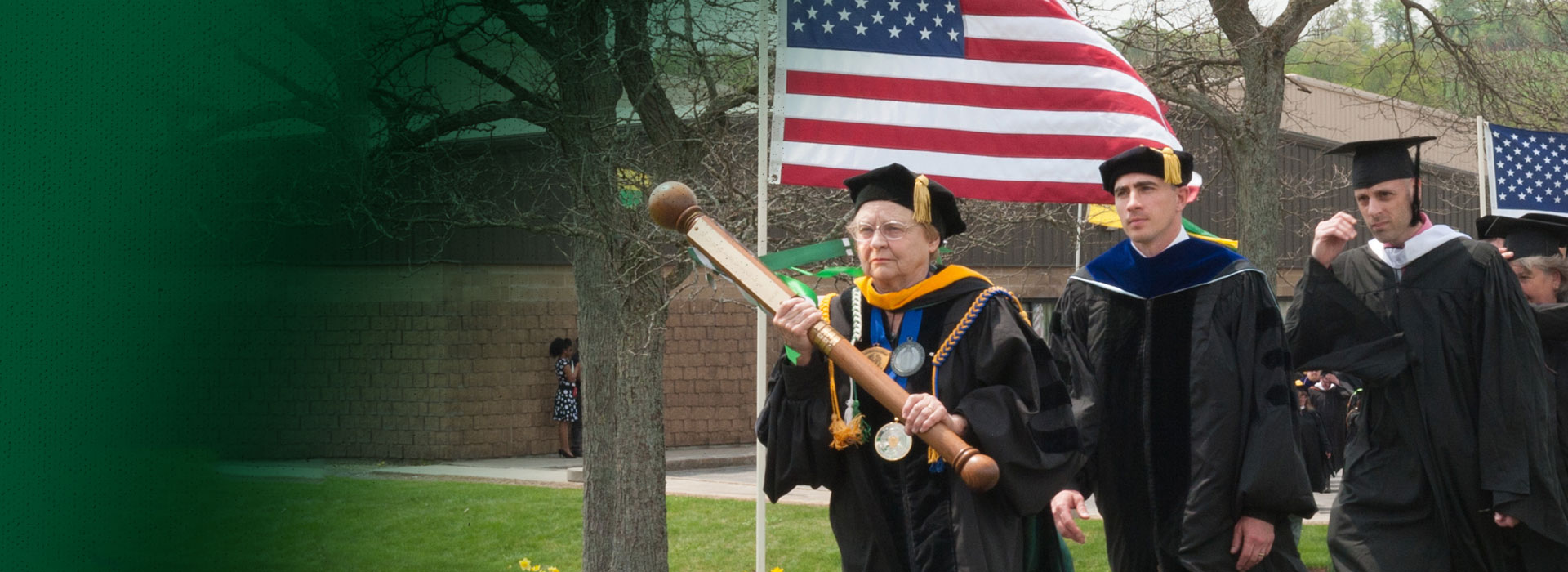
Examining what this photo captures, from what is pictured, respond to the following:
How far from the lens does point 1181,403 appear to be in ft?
14.8

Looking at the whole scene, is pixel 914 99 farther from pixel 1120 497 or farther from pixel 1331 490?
pixel 1331 490

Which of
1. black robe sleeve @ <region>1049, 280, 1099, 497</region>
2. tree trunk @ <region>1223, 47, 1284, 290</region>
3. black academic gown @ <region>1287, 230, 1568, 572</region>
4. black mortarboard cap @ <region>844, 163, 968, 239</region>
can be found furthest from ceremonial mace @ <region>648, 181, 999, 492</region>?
tree trunk @ <region>1223, 47, 1284, 290</region>

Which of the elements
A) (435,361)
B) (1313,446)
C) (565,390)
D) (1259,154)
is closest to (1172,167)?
(1313,446)

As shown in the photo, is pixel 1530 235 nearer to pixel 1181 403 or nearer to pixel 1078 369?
pixel 1181 403

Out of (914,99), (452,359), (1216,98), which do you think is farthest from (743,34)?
(452,359)

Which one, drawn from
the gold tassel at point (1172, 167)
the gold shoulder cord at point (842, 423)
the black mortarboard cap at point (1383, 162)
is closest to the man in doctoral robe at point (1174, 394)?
the gold tassel at point (1172, 167)

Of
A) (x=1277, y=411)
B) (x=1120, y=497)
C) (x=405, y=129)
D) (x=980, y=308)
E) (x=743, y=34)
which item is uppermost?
(x=743, y=34)

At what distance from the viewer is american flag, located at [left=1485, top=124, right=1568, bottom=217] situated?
9.32m

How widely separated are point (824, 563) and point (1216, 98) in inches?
233

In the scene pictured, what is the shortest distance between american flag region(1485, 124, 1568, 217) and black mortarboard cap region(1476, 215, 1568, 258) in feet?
8.98

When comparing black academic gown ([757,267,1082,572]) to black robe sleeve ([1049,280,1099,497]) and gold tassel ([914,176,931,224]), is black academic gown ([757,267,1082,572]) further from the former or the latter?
black robe sleeve ([1049,280,1099,497])

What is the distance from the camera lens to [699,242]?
378 centimetres

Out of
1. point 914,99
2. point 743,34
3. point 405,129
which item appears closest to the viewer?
point 405,129

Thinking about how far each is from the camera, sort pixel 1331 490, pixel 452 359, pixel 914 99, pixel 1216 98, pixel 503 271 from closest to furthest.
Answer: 1. pixel 914 99
2. pixel 1216 98
3. pixel 1331 490
4. pixel 452 359
5. pixel 503 271
